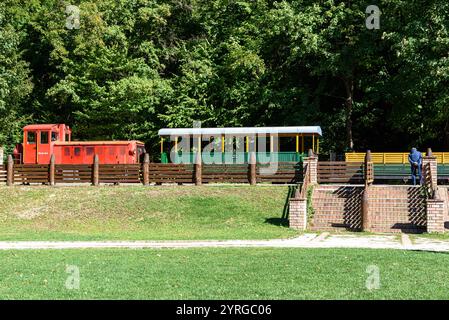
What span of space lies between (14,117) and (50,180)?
19337 mm

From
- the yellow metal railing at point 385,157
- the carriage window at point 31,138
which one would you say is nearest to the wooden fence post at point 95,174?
the carriage window at point 31,138

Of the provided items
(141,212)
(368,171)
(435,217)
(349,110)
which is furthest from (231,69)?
(435,217)

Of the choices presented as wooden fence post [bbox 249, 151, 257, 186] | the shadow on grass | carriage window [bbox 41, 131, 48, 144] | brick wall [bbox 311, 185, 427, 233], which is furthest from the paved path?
carriage window [bbox 41, 131, 48, 144]

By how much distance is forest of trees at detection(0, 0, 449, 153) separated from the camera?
123 ft

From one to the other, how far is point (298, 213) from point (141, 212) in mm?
6678

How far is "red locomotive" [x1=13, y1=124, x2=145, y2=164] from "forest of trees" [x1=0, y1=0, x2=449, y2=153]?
19.1 ft

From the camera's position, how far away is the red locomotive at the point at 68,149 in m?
36.1

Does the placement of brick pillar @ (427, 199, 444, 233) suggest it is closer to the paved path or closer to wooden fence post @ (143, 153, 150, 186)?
the paved path

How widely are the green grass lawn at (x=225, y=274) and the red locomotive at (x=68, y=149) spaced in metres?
20.1

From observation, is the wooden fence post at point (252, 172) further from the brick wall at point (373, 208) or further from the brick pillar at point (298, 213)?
the brick pillar at point (298, 213)

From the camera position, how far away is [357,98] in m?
44.5
